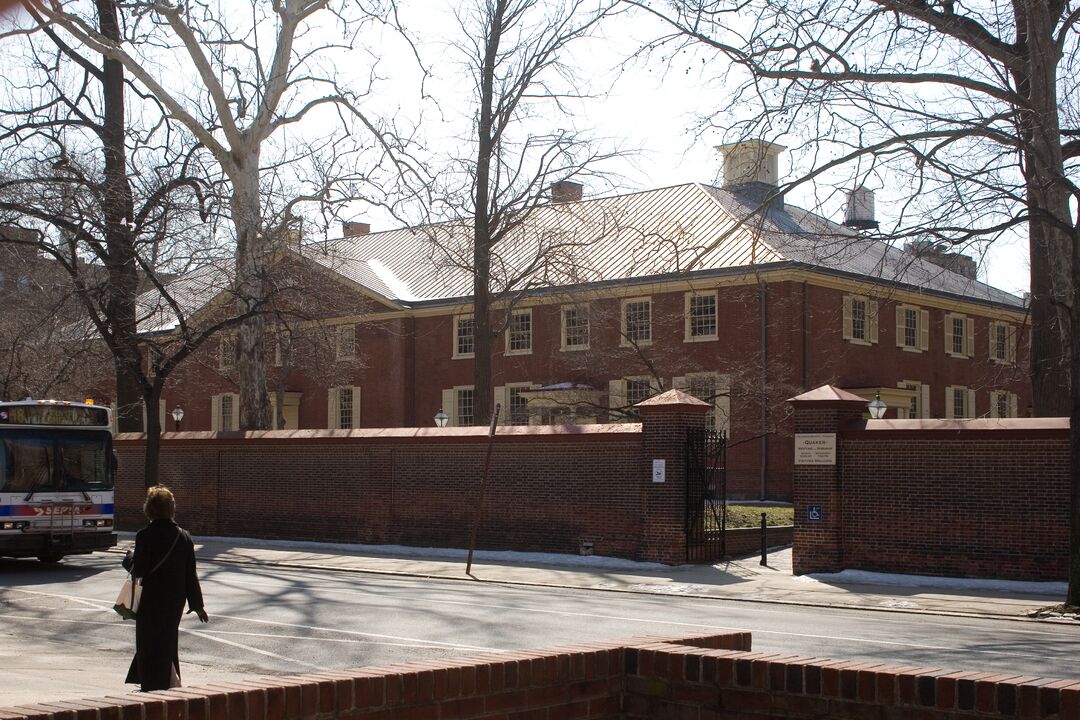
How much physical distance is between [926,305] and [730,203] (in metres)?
8.57

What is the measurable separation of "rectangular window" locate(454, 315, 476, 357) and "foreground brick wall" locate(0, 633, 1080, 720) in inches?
1735

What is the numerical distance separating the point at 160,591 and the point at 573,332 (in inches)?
1482

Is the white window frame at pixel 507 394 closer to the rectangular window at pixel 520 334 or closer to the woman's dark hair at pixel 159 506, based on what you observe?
the rectangular window at pixel 520 334

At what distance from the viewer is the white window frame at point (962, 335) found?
48.5 meters

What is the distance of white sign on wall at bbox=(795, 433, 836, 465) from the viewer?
21.8 metres

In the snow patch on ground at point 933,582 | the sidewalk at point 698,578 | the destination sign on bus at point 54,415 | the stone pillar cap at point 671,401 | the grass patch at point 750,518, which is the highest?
the stone pillar cap at point 671,401

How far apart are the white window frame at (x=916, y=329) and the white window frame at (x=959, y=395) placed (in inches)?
99.9

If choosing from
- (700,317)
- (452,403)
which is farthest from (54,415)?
(452,403)

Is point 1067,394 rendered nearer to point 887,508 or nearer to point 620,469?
point 887,508

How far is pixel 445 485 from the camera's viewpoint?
26.9 metres

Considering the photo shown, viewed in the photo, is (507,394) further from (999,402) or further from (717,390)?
(999,402)

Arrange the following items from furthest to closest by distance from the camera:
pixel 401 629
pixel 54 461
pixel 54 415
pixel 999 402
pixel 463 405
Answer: pixel 999 402 → pixel 463 405 → pixel 54 415 → pixel 54 461 → pixel 401 629

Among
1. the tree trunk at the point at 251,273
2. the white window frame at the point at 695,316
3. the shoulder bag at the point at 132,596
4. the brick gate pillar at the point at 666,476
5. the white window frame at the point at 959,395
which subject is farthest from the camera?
the white window frame at the point at 959,395

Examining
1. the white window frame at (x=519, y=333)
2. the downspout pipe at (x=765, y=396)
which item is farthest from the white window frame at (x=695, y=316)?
the white window frame at (x=519, y=333)
